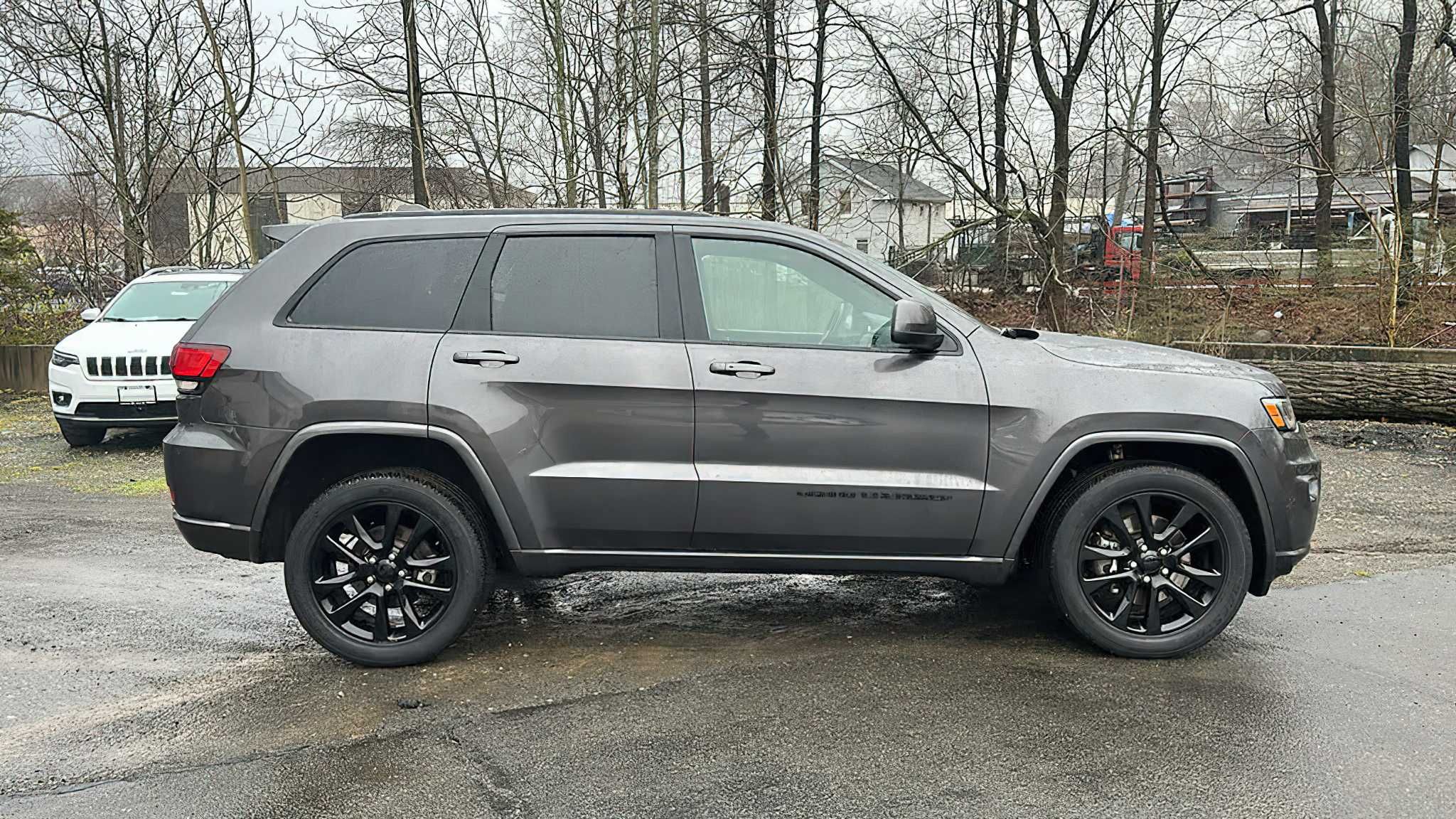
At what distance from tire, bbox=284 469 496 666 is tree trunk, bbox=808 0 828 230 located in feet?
38.4

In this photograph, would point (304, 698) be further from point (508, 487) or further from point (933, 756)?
point (933, 756)

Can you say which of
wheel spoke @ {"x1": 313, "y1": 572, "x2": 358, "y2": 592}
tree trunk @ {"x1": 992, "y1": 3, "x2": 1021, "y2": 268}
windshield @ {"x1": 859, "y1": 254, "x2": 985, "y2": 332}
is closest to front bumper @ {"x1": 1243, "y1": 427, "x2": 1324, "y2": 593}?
windshield @ {"x1": 859, "y1": 254, "x2": 985, "y2": 332}

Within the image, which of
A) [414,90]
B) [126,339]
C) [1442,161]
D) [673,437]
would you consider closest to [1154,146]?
[1442,161]

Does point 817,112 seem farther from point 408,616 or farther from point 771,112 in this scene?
point 408,616

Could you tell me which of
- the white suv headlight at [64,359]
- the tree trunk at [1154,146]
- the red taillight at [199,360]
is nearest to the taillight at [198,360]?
the red taillight at [199,360]

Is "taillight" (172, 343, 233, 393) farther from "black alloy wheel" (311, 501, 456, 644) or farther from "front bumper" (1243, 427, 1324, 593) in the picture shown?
"front bumper" (1243, 427, 1324, 593)

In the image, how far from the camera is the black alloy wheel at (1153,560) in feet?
14.0

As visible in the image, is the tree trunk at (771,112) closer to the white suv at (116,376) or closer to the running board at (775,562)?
the white suv at (116,376)

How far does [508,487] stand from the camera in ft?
13.7

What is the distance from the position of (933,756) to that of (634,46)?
1165 centimetres

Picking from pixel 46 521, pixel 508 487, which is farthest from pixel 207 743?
pixel 46 521

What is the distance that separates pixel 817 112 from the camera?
1628cm

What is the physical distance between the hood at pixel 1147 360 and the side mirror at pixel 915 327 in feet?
1.79

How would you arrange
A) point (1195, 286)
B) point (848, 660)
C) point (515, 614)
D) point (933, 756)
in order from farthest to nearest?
point (1195, 286) → point (515, 614) → point (848, 660) → point (933, 756)
